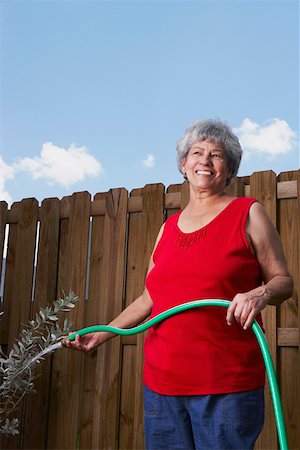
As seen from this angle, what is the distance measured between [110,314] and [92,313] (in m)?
0.14

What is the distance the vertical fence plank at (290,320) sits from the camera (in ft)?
9.44

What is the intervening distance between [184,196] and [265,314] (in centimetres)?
79

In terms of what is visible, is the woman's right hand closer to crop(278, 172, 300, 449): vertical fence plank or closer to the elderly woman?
the elderly woman

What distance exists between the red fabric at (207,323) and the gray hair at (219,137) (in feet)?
0.64

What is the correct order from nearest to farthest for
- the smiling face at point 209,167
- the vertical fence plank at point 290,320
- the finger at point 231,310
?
the finger at point 231,310 < the smiling face at point 209,167 < the vertical fence plank at point 290,320

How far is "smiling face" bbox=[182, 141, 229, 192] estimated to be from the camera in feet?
6.48

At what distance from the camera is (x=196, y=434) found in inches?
67.4

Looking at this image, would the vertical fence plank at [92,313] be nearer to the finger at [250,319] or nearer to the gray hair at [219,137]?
the gray hair at [219,137]

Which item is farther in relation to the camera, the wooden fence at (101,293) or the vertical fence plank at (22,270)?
the vertical fence plank at (22,270)

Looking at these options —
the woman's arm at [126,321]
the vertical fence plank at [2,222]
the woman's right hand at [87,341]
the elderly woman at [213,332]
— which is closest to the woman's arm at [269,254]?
the elderly woman at [213,332]

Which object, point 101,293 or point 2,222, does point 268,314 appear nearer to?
point 101,293

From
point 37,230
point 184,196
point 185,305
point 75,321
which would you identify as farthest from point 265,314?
point 37,230

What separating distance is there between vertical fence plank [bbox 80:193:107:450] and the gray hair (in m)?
1.63

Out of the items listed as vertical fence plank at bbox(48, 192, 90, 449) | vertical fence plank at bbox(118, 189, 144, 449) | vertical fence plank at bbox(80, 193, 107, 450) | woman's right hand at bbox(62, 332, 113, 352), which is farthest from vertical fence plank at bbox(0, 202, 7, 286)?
woman's right hand at bbox(62, 332, 113, 352)
